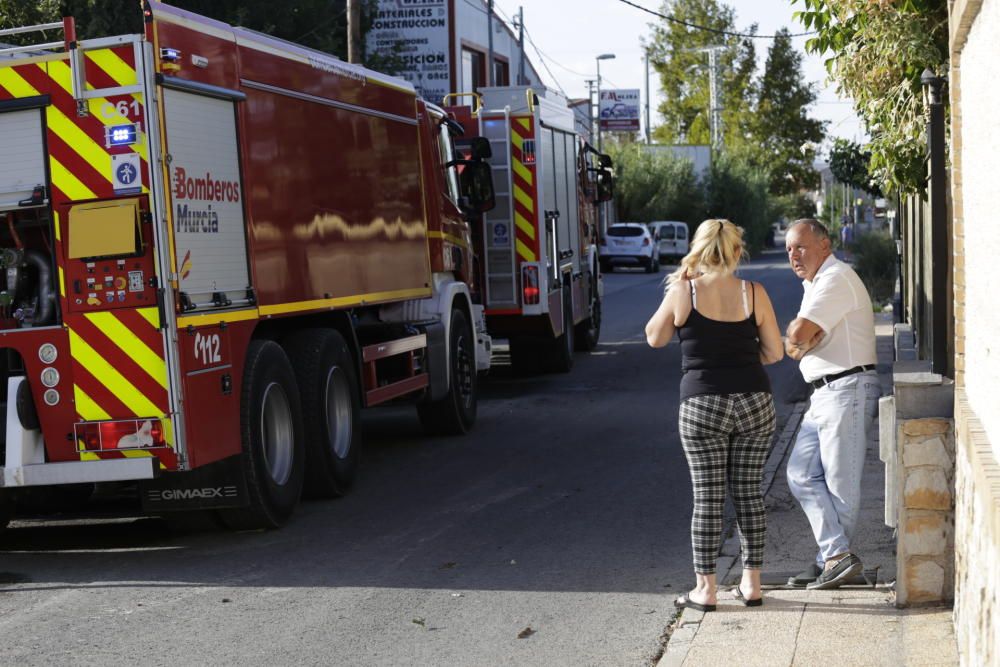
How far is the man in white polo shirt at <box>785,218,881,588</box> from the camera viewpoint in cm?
640

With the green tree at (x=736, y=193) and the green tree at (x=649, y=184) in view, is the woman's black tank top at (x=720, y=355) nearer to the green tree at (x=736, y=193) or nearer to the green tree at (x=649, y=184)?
the green tree at (x=649, y=184)

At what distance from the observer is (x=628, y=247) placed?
48125mm

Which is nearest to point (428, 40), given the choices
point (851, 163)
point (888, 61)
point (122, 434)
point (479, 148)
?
point (851, 163)

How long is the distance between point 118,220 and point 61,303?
1.97 ft

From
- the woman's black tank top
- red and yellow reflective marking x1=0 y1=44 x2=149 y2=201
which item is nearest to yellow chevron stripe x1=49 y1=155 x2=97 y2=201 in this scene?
red and yellow reflective marking x1=0 y1=44 x2=149 y2=201

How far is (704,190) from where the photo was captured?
63781 mm

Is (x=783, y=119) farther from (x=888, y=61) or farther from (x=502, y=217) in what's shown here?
(x=888, y=61)

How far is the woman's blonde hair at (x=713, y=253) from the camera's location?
19.9 feet

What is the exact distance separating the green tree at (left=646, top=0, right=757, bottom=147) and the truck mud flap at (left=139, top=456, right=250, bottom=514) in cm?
6783

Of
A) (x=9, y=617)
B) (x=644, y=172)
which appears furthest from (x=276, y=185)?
(x=644, y=172)

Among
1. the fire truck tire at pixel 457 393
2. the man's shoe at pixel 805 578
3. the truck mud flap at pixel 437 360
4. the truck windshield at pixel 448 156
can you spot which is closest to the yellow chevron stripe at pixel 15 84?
the man's shoe at pixel 805 578

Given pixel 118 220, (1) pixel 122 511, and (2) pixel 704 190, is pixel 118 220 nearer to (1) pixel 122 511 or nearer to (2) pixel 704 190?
(1) pixel 122 511

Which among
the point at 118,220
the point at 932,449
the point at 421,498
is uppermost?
→ the point at 118,220

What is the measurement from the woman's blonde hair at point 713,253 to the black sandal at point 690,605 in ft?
4.73
